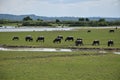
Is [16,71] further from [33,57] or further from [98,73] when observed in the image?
[33,57]

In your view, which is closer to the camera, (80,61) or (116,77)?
(116,77)

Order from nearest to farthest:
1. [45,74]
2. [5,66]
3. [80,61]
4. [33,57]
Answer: [45,74]
[5,66]
[80,61]
[33,57]

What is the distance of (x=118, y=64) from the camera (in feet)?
62.0

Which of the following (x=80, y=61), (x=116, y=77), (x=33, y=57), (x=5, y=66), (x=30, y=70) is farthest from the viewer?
(x=33, y=57)

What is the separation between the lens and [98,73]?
15938 millimetres

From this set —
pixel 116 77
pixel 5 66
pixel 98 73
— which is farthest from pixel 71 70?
pixel 5 66

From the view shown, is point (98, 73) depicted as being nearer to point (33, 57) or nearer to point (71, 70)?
point (71, 70)

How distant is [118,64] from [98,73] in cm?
342

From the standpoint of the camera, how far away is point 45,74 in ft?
51.1

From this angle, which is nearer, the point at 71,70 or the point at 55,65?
the point at 71,70

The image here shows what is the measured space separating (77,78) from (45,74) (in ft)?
6.39

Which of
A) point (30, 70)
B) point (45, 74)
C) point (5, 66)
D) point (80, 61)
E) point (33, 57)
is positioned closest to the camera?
point (45, 74)

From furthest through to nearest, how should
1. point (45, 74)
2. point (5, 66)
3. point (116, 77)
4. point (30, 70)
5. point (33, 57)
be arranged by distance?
point (33, 57) < point (5, 66) < point (30, 70) < point (45, 74) < point (116, 77)

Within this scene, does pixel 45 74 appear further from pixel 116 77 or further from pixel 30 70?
pixel 116 77
